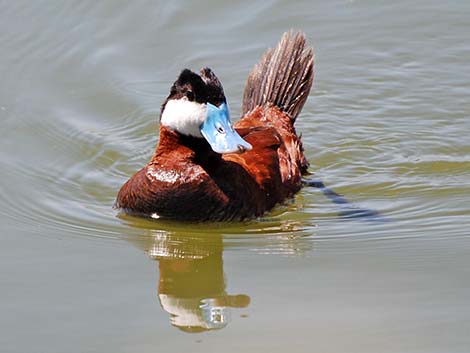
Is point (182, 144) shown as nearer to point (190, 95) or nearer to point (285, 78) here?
point (190, 95)

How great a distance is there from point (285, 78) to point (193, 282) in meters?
3.11

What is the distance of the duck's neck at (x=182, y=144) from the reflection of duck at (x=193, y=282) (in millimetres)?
544

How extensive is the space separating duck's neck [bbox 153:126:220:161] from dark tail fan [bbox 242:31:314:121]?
1860 mm

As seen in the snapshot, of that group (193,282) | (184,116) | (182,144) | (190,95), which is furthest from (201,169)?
(193,282)

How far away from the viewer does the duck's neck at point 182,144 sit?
6.90m

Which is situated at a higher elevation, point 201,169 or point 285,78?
point 285,78

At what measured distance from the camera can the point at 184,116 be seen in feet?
22.2

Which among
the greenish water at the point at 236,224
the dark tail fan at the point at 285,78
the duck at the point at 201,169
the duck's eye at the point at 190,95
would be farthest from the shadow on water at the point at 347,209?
the duck's eye at the point at 190,95

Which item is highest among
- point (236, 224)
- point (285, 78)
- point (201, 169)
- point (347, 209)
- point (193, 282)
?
point (285, 78)

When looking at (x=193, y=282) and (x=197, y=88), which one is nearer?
(x=193, y=282)

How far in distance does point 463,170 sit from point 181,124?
2.40 m

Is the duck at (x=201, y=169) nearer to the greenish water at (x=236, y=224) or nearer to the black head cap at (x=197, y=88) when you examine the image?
the black head cap at (x=197, y=88)

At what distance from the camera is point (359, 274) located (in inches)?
235

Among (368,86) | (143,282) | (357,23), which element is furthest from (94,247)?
(357,23)
